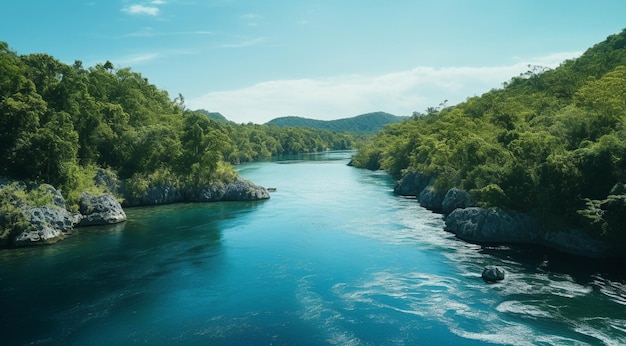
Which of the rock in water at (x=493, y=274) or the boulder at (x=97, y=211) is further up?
the boulder at (x=97, y=211)

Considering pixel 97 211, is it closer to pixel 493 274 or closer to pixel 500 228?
pixel 493 274

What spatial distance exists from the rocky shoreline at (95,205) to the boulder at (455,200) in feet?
92.5

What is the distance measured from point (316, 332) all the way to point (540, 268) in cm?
1954

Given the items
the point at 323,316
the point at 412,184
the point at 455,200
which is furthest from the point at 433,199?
the point at 323,316

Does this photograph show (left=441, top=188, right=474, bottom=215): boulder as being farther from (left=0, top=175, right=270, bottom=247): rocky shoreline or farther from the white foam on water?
(left=0, top=175, right=270, bottom=247): rocky shoreline

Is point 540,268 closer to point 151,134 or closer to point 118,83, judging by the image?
point 151,134

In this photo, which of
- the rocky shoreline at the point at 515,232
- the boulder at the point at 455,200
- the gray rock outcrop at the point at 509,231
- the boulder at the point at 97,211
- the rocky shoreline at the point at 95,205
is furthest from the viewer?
the boulder at the point at 455,200

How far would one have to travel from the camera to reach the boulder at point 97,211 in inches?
1859

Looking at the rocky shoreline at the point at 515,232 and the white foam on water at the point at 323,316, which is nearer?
the white foam on water at the point at 323,316

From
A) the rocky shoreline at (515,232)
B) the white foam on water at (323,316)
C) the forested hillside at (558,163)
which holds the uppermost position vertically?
the forested hillside at (558,163)

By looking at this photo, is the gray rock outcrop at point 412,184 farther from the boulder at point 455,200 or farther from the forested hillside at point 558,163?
the boulder at point 455,200

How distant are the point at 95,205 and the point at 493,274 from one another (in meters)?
43.0

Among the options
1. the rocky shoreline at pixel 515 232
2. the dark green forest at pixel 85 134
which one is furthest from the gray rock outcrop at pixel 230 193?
the rocky shoreline at pixel 515 232

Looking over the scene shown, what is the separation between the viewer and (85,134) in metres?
58.9
